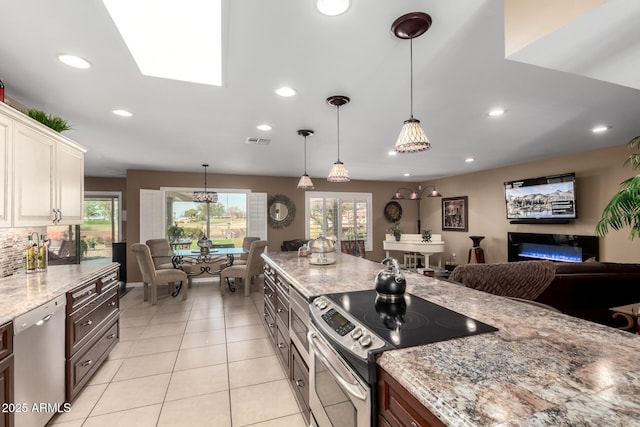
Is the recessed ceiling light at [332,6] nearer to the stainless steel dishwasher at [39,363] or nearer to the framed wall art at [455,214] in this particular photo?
the stainless steel dishwasher at [39,363]

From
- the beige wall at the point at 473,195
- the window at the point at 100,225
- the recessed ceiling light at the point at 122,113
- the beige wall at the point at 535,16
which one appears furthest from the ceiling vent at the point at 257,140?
the window at the point at 100,225

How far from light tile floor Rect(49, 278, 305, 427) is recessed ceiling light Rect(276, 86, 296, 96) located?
8.14ft

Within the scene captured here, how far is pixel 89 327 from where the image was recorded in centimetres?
228

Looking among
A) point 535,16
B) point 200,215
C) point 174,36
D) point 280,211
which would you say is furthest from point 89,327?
point 280,211

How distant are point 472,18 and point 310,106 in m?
1.48

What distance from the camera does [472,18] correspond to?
1483 millimetres

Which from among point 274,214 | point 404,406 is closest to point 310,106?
point 404,406

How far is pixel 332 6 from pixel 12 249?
3.09 metres

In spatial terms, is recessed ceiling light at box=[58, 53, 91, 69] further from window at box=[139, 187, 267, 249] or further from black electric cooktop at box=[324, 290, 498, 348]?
window at box=[139, 187, 267, 249]

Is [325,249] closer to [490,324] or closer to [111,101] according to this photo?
[490,324]

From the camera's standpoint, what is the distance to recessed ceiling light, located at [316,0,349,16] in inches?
53.1

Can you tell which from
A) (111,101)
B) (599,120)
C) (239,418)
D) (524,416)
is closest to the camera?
(524,416)

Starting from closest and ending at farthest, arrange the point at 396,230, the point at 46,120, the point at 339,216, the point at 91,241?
1. the point at 46,120
2. the point at 91,241
3. the point at 396,230
4. the point at 339,216

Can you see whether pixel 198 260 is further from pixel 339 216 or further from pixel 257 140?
pixel 339 216
